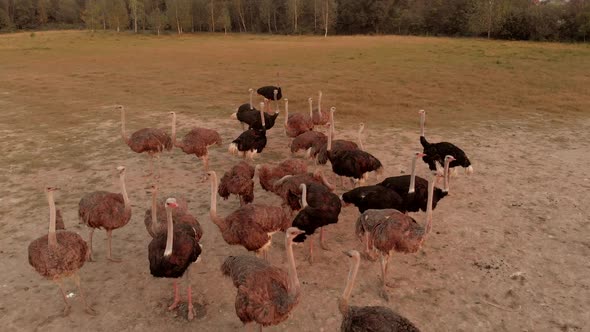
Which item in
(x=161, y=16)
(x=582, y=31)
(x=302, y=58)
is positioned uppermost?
(x=161, y=16)

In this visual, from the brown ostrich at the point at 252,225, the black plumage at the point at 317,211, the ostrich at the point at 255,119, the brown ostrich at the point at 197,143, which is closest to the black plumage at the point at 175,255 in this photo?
the brown ostrich at the point at 252,225

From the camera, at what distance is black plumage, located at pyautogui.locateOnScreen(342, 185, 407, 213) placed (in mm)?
8266

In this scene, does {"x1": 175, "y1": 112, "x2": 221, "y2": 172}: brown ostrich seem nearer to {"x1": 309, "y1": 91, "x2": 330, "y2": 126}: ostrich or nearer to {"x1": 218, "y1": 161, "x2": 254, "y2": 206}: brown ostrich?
{"x1": 218, "y1": 161, "x2": 254, "y2": 206}: brown ostrich

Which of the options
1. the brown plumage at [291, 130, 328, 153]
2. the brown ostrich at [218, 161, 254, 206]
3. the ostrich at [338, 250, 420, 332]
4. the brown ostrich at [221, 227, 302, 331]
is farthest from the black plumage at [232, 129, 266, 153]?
the ostrich at [338, 250, 420, 332]

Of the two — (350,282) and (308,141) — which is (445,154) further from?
(350,282)

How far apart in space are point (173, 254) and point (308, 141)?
269 inches

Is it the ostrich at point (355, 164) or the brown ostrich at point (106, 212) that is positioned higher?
the ostrich at point (355, 164)

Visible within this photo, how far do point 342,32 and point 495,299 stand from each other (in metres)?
74.3

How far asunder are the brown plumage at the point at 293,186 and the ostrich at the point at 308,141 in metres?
2.97

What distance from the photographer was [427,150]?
446 inches

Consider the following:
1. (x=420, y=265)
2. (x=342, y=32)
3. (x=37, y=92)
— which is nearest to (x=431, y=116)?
(x=420, y=265)

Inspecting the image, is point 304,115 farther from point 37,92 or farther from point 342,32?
point 342,32

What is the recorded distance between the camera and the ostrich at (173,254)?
254 inches

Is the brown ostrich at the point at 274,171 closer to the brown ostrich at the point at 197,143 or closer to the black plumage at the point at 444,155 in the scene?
the brown ostrich at the point at 197,143
